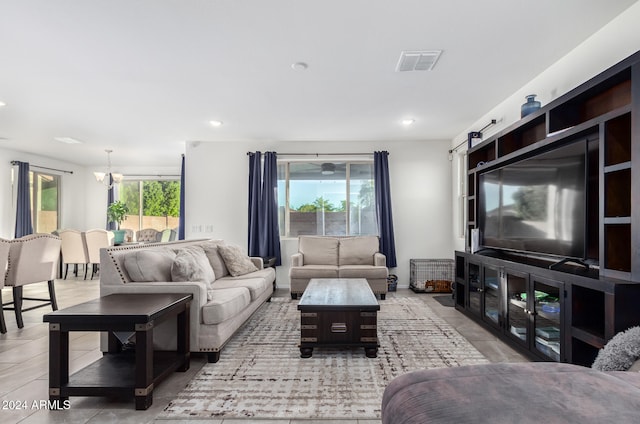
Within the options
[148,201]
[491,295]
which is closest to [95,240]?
[148,201]

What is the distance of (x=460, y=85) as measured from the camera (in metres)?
3.39

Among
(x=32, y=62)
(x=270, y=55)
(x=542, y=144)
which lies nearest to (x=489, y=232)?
(x=542, y=144)

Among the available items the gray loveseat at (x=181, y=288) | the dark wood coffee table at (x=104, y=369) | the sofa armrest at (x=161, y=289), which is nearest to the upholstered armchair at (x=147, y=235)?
the gray loveseat at (x=181, y=288)

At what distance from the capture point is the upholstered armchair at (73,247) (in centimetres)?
620

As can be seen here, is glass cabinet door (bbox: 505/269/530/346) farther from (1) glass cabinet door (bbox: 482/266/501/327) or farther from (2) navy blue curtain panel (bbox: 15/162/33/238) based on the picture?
(2) navy blue curtain panel (bbox: 15/162/33/238)

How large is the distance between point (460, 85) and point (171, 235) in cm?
641

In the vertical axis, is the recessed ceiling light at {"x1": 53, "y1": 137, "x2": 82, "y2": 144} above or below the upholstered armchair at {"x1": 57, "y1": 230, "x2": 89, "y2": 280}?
above

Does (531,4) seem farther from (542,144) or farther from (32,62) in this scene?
(32,62)

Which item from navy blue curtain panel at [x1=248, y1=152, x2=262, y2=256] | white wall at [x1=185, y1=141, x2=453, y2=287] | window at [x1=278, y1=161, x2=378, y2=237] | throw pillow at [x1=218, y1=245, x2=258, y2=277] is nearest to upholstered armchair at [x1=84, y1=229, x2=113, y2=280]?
white wall at [x1=185, y1=141, x2=453, y2=287]

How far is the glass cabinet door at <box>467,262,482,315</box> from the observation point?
346cm

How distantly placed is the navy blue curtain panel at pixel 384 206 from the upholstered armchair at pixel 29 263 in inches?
174

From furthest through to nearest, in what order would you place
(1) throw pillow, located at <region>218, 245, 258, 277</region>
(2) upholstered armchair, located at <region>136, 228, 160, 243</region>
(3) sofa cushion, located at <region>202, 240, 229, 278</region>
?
(2) upholstered armchair, located at <region>136, 228, 160, 243</region>, (1) throw pillow, located at <region>218, 245, 258, 277</region>, (3) sofa cushion, located at <region>202, 240, 229, 278</region>

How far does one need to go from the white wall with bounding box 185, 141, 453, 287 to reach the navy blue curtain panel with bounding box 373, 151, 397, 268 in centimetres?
19

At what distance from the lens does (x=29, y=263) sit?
3.55m
